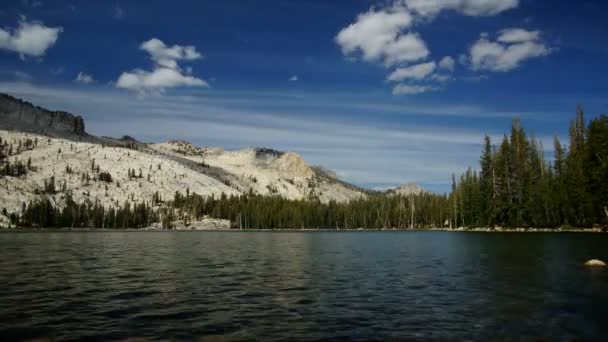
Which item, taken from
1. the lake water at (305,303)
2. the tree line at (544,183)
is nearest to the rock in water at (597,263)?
the lake water at (305,303)

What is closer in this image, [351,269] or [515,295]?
[515,295]

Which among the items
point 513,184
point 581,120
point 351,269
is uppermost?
point 581,120

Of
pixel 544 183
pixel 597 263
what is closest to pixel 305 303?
pixel 597 263

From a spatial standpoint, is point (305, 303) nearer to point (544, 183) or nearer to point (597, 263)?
point (597, 263)

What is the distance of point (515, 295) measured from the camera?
91.2 ft

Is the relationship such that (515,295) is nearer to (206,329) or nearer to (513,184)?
(206,329)

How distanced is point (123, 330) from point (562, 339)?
17.8m

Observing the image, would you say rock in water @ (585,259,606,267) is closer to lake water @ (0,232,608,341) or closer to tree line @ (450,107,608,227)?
lake water @ (0,232,608,341)

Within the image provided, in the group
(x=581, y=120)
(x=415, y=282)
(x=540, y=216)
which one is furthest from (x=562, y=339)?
(x=581, y=120)

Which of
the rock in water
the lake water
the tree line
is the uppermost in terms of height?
the tree line

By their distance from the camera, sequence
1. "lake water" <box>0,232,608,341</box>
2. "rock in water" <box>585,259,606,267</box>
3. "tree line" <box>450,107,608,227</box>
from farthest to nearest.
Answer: "tree line" <box>450,107,608,227</box> < "rock in water" <box>585,259,606,267</box> < "lake water" <box>0,232,608,341</box>

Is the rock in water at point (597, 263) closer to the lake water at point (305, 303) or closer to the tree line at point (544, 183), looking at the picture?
the lake water at point (305, 303)

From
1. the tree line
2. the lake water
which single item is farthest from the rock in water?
the tree line

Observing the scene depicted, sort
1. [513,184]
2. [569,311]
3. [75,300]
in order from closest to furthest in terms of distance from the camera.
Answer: [569,311]
[75,300]
[513,184]
